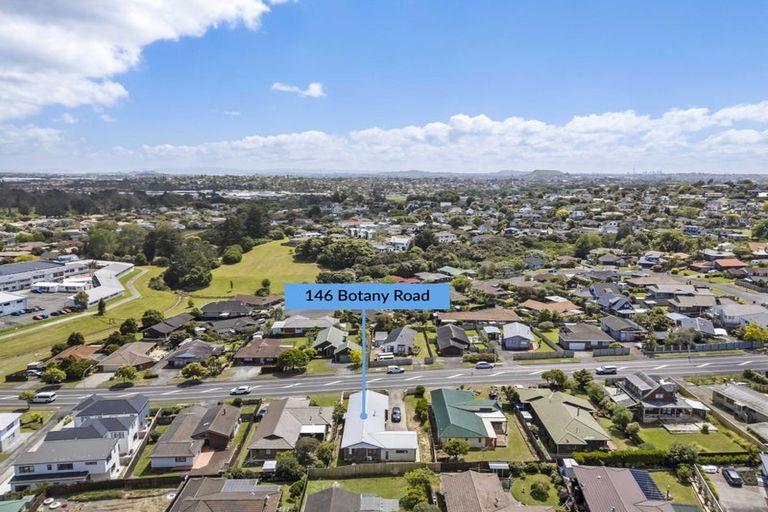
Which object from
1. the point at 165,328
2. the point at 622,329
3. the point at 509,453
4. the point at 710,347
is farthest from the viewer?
the point at 165,328

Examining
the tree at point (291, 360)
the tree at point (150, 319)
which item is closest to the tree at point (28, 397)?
the tree at point (150, 319)

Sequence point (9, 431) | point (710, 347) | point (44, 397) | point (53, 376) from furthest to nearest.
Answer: point (710, 347), point (53, 376), point (44, 397), point (9, 431)

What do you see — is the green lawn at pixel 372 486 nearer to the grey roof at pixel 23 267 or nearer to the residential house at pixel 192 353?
the residential house at pixel 192 353

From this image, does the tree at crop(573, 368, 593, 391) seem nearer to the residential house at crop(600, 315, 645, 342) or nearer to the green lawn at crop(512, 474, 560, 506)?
the green lawn at crop(512, 474, 560, 506)

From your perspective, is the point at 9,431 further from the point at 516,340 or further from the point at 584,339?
the point at 584,339

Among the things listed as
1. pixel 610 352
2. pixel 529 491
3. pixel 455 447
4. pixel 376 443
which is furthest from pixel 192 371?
pixel 610 352
